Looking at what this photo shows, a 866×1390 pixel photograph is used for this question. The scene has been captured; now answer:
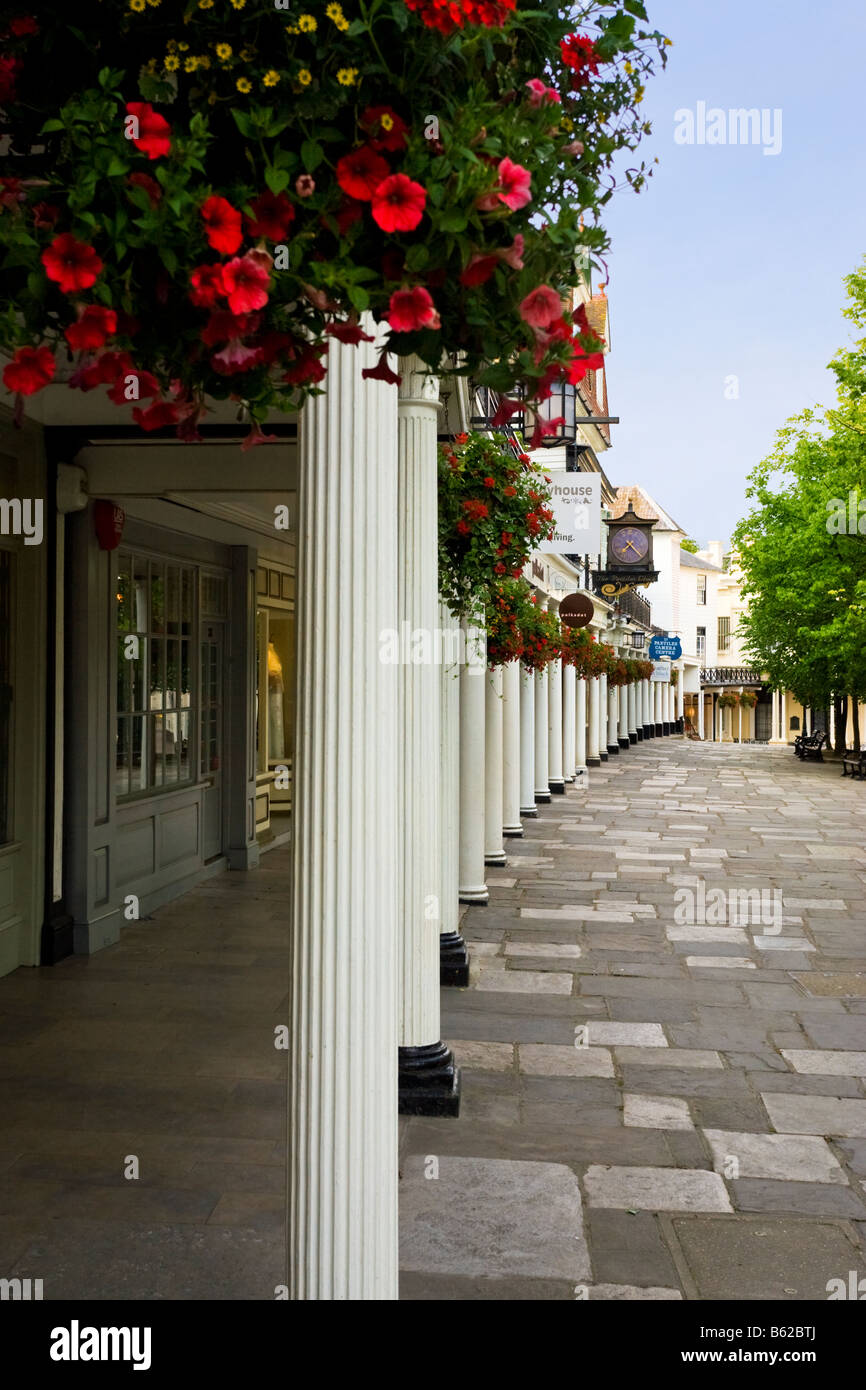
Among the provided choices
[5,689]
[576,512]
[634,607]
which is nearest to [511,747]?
[576,512]

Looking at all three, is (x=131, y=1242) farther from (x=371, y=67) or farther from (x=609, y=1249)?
(x=371, y=67)

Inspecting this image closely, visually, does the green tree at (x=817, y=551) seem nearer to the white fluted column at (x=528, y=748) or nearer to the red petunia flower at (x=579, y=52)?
the white fluted column at (x=528, y=748)

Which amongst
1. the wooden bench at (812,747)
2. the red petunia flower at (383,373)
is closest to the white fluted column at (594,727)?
the wooden bench at (812,747)

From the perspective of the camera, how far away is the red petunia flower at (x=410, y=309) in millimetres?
1610

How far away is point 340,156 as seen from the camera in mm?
1675

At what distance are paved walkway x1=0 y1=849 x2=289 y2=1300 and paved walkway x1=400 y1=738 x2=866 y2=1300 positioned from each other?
626 mm

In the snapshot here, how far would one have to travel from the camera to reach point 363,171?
161 centimetres

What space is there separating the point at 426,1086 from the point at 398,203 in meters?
4.29

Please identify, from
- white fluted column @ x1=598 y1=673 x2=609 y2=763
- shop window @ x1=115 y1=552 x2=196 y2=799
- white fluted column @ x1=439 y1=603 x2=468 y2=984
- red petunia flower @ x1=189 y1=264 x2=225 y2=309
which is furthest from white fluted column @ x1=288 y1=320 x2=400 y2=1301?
white fluted column @ x1=598 y1=673 x2=609 y2=763

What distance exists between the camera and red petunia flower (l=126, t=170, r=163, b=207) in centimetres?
155

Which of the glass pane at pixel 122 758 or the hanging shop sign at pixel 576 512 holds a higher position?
the hanging shop sign at pixel 576 512

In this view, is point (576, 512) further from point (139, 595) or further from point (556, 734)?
point (556, 734)

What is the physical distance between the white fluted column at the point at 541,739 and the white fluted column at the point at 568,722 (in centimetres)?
298
